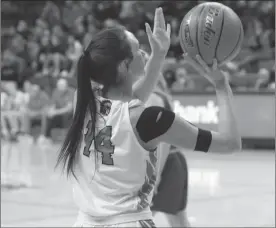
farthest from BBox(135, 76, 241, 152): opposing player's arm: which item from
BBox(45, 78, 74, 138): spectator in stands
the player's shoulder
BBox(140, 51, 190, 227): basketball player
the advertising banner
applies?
BBox(45, 78, 74, 138): spectator in stands

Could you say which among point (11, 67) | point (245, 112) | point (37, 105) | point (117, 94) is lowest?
point (245, 112)

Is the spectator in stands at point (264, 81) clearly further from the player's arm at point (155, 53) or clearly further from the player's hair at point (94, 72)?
the player's hair at point (94, 72)

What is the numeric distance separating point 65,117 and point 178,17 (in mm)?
5590

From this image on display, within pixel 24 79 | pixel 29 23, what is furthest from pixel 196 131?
pixel 29 23

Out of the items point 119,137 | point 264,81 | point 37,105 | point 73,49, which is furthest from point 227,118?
point 73,49

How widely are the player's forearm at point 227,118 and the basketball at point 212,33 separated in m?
0.22

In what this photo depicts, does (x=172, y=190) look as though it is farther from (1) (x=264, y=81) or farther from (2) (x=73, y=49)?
(2) (x=73, y=49)

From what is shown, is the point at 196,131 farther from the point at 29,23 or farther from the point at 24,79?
the point at 29,23

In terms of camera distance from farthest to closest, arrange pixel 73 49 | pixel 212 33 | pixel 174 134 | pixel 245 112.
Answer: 1. pixel 73 49
2. pixel 245 112
3. pixel 212 33
4. pixel 174 134

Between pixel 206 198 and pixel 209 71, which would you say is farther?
pixel 206 198

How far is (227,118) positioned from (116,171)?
422mm

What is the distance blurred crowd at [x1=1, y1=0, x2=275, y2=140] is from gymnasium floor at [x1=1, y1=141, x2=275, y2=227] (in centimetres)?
370

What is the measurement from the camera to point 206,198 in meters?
7.69

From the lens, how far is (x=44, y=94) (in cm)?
1561
